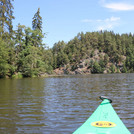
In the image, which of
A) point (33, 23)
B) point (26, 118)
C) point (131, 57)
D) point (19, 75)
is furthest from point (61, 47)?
point (26, 118)

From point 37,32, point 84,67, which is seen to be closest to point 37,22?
point 37,32

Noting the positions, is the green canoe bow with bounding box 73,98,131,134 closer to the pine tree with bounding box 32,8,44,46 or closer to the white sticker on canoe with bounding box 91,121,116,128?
the white sticker on canoe with bounding box 91,121,116,128

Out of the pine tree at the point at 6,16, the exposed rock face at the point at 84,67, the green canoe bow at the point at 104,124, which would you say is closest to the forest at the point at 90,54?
the exposed rock face at the point at 84,67

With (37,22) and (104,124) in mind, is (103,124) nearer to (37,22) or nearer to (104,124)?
(104,124)

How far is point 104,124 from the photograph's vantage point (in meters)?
6.01

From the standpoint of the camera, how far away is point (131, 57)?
145 meters

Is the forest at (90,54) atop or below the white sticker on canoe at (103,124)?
atop

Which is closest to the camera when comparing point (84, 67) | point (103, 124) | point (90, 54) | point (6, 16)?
point (103, 124)

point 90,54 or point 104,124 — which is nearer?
point 104,124

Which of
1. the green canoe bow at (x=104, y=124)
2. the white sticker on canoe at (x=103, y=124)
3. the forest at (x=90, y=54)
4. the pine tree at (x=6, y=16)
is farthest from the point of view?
the forest at (x=90, y=54)

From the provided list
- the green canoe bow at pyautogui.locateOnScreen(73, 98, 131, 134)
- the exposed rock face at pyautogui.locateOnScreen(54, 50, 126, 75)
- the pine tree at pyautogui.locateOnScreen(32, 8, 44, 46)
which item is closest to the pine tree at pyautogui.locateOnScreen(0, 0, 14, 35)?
the pine tree at pyautogui.locateOnScreen(32, 8, 44, 46)

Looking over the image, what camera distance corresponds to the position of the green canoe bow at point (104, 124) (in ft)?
18.4

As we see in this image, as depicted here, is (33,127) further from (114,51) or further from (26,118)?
(114,51)

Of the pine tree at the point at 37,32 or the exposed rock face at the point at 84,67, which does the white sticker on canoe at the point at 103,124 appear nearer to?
the pine tree at the point at 37,32
